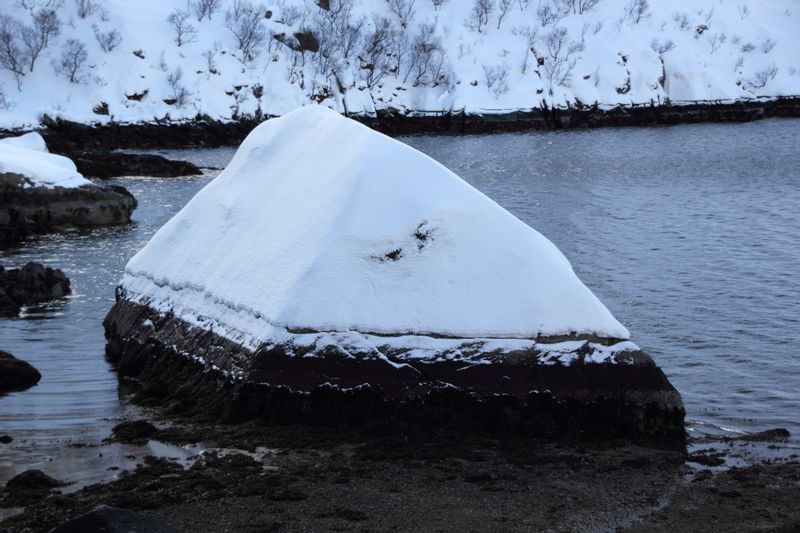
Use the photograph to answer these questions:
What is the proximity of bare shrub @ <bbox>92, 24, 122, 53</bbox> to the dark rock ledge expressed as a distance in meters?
63.5

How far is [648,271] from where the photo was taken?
21.1 m

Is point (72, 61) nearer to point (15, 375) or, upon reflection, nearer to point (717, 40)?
point (717, 40)

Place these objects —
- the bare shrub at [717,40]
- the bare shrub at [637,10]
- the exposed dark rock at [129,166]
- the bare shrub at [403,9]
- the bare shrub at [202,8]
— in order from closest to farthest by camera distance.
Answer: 1. the exposed dark rock at [129,166]
2. the bare shrub at [202,8]
3. the bare shrub at [717,40]
4. the bare shrub at [403,9]
5. the bare shrub at [637,10]

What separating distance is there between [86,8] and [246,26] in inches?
432

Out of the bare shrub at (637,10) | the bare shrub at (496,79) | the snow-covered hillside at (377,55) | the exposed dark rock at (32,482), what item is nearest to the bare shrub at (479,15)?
the snow-covered hillside at (377,55)

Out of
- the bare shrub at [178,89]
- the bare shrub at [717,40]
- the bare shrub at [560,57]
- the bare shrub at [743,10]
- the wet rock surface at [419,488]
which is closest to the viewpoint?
the wet rock surface at [419,488]

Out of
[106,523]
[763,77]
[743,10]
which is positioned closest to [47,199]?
[106,523]

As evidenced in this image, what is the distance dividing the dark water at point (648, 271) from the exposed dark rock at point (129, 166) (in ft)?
5.21

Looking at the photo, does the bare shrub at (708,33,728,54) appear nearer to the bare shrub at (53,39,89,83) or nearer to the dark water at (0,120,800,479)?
the dark water at (0,120,800,479)

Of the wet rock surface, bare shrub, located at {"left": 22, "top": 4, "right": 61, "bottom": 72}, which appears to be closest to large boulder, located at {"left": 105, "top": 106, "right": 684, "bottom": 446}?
the wet rock surface

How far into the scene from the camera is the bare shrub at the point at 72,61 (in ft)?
217

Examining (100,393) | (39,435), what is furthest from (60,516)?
(100,393)

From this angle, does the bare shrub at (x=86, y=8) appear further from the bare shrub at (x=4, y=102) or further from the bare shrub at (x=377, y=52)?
the bare shrub at (x=377, y=52)

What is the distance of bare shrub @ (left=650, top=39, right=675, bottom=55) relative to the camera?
81812 mm
